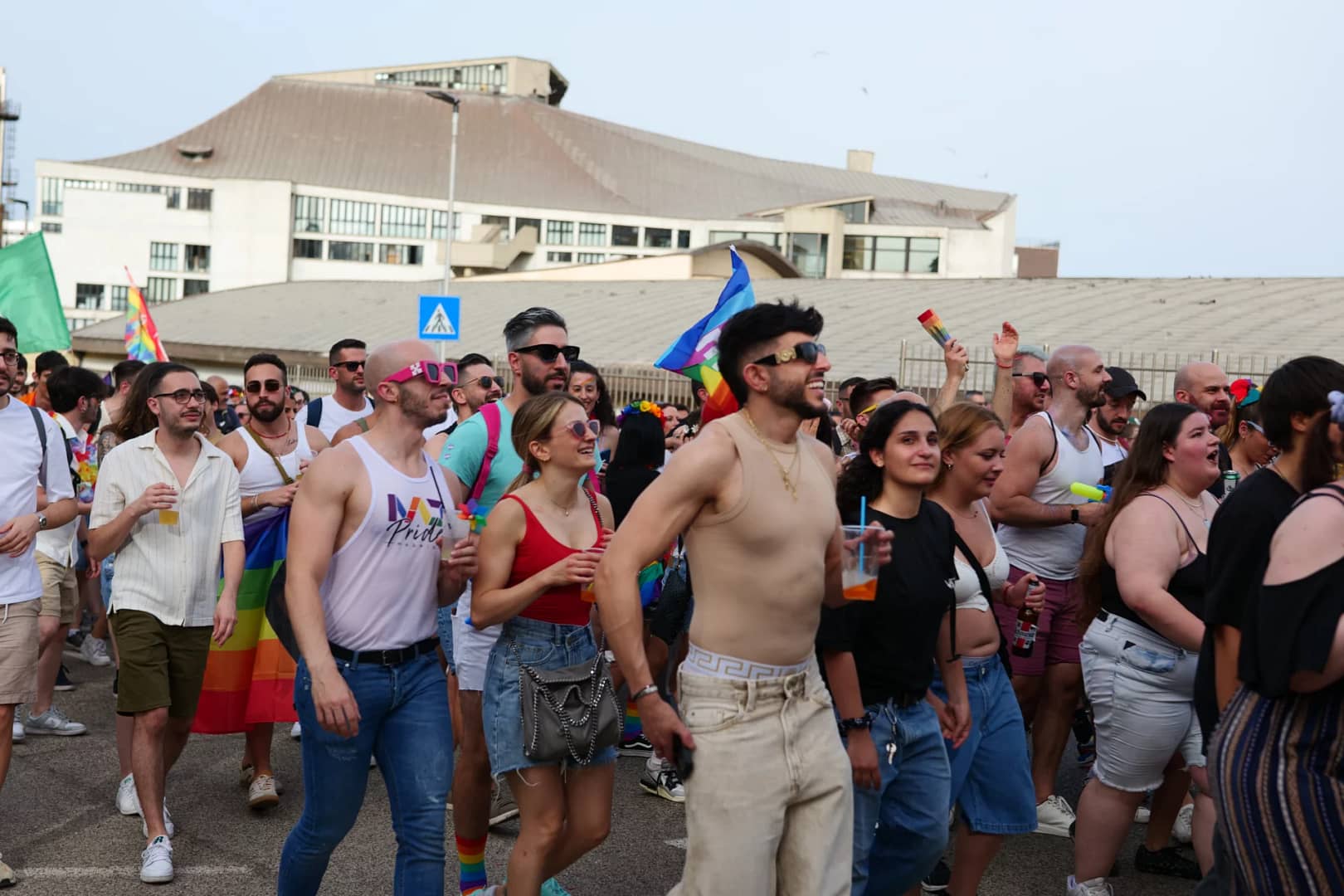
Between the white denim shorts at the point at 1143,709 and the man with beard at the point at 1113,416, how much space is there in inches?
74.4

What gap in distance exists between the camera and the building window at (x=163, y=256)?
3115 inches

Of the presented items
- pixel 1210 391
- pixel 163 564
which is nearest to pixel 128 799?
pixel 163 564

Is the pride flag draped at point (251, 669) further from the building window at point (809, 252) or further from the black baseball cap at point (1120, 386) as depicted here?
the building window at point (809, 252)

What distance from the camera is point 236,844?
5.94 meters

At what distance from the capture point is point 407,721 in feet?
14.5

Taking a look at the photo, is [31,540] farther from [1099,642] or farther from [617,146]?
[617,146]

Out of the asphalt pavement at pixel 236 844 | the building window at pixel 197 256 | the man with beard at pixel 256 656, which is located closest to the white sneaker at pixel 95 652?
the asphalt pavement at pixel 236 844

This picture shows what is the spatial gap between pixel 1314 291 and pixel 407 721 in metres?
23.0

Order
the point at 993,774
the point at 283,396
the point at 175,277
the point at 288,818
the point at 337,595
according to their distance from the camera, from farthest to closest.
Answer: the point at 175,277 → the point at 283,396 → the point at 288,818 → the point at 993,774 → the point at 337,595

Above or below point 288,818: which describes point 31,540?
above

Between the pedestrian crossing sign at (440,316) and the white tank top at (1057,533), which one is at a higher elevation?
the pedestrian crossing sign at (440,316)

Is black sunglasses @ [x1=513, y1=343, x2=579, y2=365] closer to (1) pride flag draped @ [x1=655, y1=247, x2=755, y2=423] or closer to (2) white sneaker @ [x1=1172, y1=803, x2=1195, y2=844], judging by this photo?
(1) pride flag draped @ [x1=655, y1=247, x2=755, y2=423]

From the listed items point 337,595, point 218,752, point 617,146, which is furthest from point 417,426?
point 617,146

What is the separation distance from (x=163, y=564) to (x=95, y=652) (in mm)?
4806
